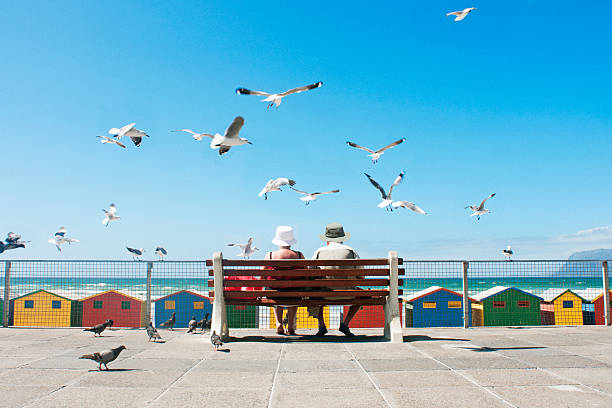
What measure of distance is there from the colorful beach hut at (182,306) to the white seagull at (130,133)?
398cm

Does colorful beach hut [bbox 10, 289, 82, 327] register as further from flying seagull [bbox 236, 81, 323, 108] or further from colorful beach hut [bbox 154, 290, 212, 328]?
flying seagull [bbox 236, 81, 323, 108]

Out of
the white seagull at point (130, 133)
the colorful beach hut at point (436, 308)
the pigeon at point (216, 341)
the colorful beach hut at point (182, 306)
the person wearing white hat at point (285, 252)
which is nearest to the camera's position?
the pigeon at point (216, 341)

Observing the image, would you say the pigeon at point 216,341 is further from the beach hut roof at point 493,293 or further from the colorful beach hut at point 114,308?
the beach hut roof at point 493,293

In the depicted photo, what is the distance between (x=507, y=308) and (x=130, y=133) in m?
10.7

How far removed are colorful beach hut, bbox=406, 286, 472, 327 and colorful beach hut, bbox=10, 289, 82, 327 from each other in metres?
8.89

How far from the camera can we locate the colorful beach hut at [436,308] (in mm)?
13344

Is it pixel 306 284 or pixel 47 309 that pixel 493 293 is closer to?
pixel 306 284

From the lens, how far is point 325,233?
7.84 meters

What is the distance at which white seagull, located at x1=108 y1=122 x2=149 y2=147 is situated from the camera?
1149 cm

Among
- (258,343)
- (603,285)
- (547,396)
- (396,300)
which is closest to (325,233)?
(396,300)

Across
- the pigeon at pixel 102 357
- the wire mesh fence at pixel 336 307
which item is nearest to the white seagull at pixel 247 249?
the wire mesh fence at pixel 336 307

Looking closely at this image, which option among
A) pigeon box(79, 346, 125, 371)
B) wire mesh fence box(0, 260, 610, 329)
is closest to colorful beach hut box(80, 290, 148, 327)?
wire mesh fence box(0, 260, 610, 329)

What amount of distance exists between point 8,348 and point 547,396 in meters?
6.31

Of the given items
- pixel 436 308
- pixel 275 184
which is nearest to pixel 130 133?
pixel 275 184
